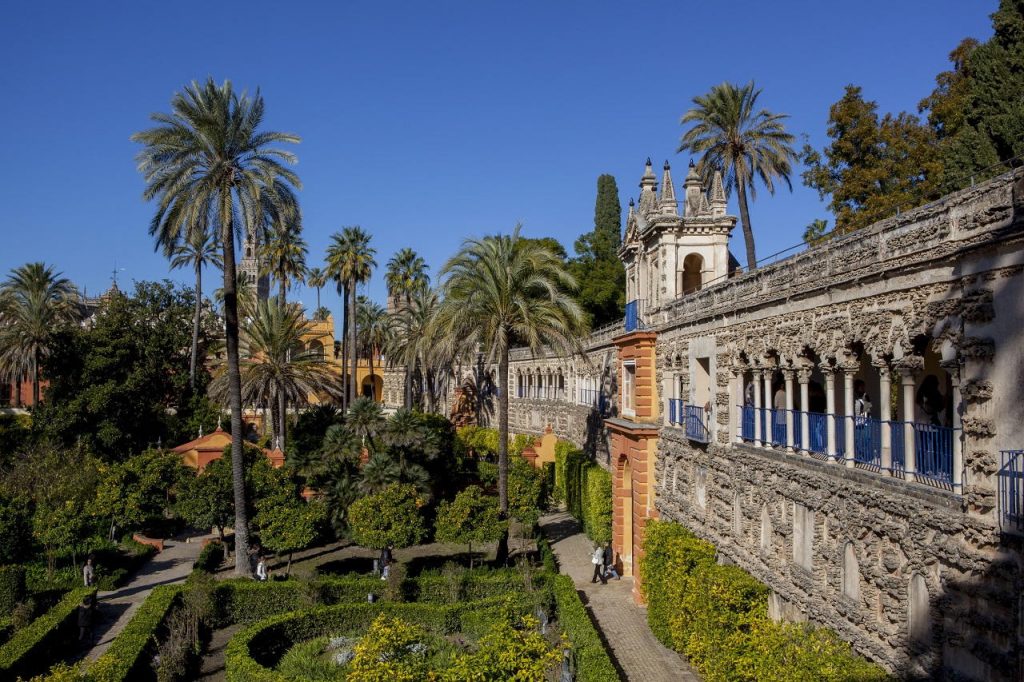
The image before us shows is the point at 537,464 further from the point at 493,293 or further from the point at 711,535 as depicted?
the point at 711,535

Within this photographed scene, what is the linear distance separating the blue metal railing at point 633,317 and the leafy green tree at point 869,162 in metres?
9.43

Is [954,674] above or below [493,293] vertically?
below

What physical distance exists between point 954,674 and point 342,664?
45.3ft

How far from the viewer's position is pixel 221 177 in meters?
26.7

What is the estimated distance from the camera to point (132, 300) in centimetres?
6038

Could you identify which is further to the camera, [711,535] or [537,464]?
[537,464]

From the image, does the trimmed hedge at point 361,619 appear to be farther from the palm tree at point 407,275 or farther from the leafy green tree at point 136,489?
the palm tree at point 407,275

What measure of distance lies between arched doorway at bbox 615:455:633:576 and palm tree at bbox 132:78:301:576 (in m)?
13.0

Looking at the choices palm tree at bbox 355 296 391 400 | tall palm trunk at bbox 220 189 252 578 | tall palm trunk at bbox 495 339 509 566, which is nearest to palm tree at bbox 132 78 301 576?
tall palm trunk at bbox 220 189 252 578

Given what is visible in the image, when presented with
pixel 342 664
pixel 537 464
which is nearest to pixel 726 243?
pixel 342 664

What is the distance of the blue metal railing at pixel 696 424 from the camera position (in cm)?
1939

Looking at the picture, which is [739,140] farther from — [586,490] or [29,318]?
[29,318]

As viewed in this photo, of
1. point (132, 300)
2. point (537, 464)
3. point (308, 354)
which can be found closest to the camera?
point (308, 354)

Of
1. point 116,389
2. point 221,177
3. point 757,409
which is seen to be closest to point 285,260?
point 116,389
